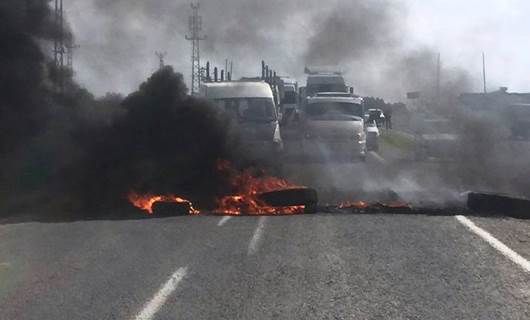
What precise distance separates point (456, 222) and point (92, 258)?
6350mm

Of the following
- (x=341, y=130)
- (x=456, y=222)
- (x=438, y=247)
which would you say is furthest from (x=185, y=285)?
(x=341, y=130)

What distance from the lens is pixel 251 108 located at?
2617 cm

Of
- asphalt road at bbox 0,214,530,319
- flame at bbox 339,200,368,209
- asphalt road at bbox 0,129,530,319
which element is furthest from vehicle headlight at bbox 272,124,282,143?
asphalt road at bbox 0,214,530,319

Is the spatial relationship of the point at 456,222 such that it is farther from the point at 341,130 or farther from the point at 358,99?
the point at 358,99

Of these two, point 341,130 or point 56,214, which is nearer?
point 56,214

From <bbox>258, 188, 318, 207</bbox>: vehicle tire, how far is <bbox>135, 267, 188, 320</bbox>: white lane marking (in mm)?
6064

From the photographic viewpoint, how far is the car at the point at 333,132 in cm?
3003

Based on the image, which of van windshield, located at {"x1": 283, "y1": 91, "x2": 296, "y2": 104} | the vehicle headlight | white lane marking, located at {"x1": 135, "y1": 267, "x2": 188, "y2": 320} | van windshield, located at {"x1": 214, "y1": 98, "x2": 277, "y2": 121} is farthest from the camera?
van windshield, located at {"x1": 283, "y1": 91, "x2": 296, "y2": 104}

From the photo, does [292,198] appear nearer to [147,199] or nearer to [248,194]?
[248,194]

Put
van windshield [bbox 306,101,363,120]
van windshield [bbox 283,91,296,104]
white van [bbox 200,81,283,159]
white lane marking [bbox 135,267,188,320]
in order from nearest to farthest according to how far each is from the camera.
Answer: white lane marking [bbox 135,267,188,320] < white van [bbox 200,81,283,159] < van windshield [bbox 306,101,363,120] < van windshield [bbox 283,91,296,104]

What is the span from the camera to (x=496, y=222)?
1490 centimetres

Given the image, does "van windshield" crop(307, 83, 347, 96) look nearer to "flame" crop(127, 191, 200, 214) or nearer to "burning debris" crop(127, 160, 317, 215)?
"burning debris" crop(127, 160, 317, 215)

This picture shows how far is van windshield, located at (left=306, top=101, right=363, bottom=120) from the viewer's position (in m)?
31.6

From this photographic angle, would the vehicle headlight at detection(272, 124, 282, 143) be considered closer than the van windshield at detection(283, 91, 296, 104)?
Yes
